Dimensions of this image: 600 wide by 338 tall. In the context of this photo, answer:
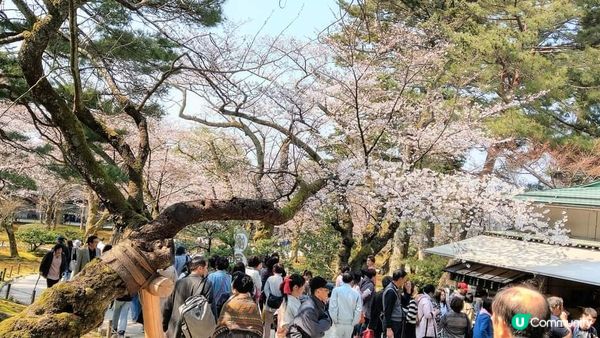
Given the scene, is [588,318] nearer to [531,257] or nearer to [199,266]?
[199,266]

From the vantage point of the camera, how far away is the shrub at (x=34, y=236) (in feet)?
80.5

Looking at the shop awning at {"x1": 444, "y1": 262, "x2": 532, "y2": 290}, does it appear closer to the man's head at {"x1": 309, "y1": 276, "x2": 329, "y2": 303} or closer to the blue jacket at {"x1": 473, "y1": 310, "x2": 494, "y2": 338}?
the blue jacket at {"x1": 473, "y1": 310, "x2": 494, "y2": 338}

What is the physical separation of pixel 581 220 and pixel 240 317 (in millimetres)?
11066

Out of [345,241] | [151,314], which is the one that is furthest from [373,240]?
[151,314]

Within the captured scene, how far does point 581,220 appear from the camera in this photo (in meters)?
12.8

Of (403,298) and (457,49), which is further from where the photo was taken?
(457,49)

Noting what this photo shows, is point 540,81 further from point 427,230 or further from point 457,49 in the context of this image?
point 427,230

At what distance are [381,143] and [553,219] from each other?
517cm

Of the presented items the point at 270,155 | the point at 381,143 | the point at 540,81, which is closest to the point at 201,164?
the point at 270,155

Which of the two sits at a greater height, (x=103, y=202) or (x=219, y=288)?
(x=103, y=202)

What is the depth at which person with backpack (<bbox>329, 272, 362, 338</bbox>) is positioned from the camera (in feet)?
23.4

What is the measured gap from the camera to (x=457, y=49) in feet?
49.9

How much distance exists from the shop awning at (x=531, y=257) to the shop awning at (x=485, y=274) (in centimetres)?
36

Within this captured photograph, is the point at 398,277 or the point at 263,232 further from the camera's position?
the point at 263,232
